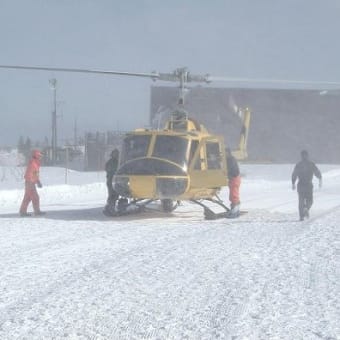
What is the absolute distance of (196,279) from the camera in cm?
841

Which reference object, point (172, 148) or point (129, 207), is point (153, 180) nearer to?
point (172, 148)

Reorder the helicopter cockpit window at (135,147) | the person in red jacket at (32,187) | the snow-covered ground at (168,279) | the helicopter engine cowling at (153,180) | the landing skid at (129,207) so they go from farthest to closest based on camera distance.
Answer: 1. the landing skid at (129,207)
2. the person in red jacket at (32,187)
3. the helicopter cockpit window at (135,147)
4. the helicopter engine cowling at (153,180)
5. the snow-covered ground at (168,279)

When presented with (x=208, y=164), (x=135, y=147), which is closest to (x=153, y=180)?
(x=135, y=147)

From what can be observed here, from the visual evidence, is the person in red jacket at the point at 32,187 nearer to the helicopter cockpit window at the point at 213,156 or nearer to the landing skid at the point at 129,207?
the landing skid at the point at 129,207

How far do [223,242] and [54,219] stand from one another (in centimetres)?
509

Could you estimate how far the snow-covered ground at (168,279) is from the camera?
20.9 feet

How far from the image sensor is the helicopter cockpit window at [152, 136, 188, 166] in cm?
1564

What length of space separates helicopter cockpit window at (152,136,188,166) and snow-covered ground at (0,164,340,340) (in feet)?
4.88

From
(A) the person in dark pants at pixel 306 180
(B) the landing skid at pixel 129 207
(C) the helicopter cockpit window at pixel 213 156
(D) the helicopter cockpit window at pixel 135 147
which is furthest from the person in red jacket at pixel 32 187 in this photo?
(A) the person in dark pants at pixel 306 180

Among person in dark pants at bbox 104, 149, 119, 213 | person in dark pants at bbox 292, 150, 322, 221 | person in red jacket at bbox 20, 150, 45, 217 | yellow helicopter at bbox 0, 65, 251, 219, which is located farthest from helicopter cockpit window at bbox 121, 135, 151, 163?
person in dark pants at bbox 292, 150, 322, 221

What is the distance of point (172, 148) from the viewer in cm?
1573

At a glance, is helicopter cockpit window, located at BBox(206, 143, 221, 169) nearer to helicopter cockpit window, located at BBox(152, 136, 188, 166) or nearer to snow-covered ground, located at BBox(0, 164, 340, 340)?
helicopter cockpit window, located at BBox(152, 136, 188, 166)

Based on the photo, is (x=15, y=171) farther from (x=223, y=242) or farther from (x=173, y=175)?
(x=223, y=242)

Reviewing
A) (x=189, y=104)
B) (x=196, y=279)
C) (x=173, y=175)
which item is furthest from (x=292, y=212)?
(x=189, y=104)
